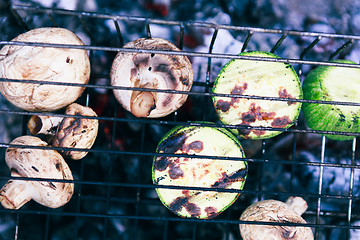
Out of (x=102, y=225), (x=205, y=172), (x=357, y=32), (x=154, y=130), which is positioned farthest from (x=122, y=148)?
(x=357, y=32)

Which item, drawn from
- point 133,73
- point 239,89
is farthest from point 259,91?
point 133,73

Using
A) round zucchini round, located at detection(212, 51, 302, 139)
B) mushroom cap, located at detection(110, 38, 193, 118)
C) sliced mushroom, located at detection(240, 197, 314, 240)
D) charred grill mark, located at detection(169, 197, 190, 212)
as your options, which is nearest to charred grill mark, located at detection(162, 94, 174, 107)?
mushroom cap, located at detection(110, 38, 193, 118)

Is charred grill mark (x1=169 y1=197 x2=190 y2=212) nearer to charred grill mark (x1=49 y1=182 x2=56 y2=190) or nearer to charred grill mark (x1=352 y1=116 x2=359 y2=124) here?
charred grill mark (x1=49 y1=182 x2=56 y2=190)

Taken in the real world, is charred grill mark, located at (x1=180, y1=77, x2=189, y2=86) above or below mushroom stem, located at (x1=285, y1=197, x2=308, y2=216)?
above

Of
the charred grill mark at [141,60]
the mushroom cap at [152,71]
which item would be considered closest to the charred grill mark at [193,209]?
the mushroom cap at [152,71]

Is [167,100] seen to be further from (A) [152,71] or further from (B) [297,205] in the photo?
(B) [297,205]

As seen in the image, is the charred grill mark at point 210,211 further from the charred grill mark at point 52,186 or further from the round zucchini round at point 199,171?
the charred grill mark at point 52,186

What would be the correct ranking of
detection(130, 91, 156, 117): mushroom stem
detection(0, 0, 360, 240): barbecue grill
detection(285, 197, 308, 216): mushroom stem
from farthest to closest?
detection(0, 0, 360, 240): barbecue grill
detection(285, 197, 308, 216): mushroom stem
detection(130, 91, 156, 117): mushroom stem
